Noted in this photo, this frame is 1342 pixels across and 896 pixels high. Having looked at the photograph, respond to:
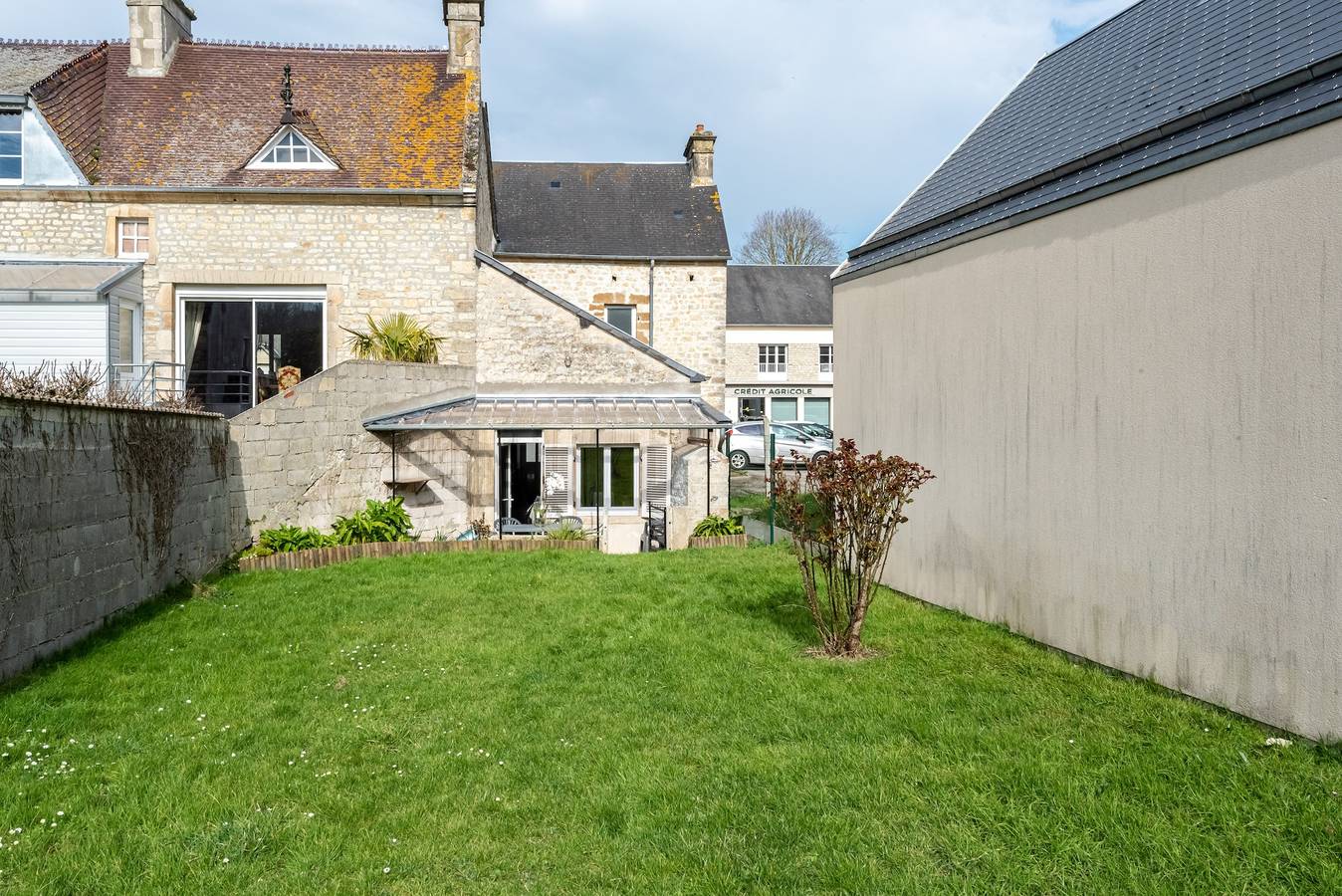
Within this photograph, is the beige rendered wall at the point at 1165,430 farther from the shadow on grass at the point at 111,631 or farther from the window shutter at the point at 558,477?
the window shutter at the point at 558,477

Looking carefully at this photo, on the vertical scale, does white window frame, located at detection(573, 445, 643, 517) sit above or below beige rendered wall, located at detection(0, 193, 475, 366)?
below

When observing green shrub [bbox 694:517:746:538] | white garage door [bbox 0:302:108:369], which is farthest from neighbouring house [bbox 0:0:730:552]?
green shrub [bbox 694:517:746:538]

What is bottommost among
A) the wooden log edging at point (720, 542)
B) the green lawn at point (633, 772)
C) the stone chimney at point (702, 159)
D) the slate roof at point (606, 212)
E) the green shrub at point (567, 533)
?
the green lawn at point (633, 772)

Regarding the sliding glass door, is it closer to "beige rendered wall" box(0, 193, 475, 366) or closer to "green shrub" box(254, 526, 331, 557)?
"beige rendered wall" box(0, 193, 475, 366)

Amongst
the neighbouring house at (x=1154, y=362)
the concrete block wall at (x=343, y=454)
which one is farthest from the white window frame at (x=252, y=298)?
the neighbouring house at (x=1154, y=362)

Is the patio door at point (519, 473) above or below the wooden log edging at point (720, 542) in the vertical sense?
above

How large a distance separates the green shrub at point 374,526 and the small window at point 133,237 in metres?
6.31

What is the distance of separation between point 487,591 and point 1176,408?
6789 millimetres

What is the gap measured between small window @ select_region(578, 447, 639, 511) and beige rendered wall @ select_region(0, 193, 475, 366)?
2.89 m

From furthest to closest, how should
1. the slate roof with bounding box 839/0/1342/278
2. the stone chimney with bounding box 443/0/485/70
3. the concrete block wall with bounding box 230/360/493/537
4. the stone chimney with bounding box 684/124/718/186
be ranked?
the stone chimney with bounding box 684/124/718/186 → the stone chimney with bounding box 443/0/485/70 → the concrete block wall with bounding box 230/360/493/537 → the slate roof with bounding box 839/0/1342/278

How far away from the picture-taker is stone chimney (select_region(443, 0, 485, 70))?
17.6 meters

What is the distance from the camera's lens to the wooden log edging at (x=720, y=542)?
14016mm

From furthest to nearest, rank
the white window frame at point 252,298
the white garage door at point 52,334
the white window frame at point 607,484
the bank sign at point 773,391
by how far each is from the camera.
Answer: the bank sign at point 773,391 < the white window frame at point 607,484 < the white window frame at point 252,298 < the white garage door at point 52,334

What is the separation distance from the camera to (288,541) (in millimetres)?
11984
